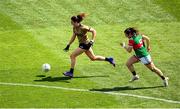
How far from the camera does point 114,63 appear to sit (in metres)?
21.1

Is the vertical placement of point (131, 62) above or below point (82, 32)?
below

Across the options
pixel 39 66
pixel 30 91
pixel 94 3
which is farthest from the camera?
pixel 94 3

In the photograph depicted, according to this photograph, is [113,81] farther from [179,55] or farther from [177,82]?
[179,55]

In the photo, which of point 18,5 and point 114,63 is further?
point 18,5

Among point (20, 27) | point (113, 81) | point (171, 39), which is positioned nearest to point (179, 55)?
point (171, 39)

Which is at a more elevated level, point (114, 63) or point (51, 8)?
point (51, 8)

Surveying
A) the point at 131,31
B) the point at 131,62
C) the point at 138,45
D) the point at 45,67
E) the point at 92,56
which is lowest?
the point at 45,67

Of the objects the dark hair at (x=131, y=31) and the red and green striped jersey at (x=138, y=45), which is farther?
the red and green striped jersey at (x=138, y=45)

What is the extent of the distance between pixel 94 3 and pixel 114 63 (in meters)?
7.59

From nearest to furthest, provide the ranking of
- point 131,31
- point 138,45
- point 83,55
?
point 131,31 → point 138,45 → point 83,55

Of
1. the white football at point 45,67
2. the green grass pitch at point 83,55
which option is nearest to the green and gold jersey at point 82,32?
the green grass pitch at point 83,55

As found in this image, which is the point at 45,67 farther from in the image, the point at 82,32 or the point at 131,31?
the point at 131,31

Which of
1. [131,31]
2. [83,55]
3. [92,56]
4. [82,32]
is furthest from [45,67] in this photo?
[131,31]

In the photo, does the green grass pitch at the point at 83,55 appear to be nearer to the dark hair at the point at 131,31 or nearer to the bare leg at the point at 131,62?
the bare leg at the point at 131,62
